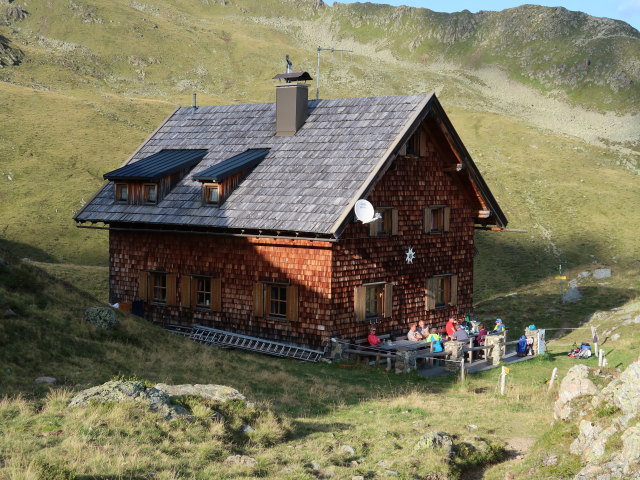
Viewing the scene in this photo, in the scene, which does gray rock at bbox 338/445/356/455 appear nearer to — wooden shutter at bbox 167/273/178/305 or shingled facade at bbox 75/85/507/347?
shingled facade at bbox 75/85/507/347

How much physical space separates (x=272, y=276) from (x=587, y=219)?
50.6 metres

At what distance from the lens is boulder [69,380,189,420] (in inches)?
588

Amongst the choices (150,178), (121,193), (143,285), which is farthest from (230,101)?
(150,178)

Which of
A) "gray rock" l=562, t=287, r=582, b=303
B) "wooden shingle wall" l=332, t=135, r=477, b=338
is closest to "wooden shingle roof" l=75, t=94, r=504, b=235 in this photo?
"wooden shingle wall" l=332, t=135, r=477, b=338

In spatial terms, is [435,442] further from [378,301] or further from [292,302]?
[378,301]

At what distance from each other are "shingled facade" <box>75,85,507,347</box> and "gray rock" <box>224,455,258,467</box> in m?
12.5

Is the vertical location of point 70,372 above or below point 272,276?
below

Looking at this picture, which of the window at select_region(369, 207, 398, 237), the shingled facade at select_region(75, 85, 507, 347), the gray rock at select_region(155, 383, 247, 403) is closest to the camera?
the gray rock at select_region(155, 383, 247, 403)

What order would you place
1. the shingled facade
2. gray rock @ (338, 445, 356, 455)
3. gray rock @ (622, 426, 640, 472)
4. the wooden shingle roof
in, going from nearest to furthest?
1. gray rock @ (622, 426, 640, 472)
2. gray rock @ (338, 445, 356, 455)
3. the wooden shingle roof
4. the shingled facade

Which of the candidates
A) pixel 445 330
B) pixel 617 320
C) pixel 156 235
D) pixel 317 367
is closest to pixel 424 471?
pixel 317 367

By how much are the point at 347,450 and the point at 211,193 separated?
1647 centimetres

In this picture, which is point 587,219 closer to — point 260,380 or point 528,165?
point 528,165

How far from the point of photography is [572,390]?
16.7 m

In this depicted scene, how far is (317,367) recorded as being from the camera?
25.6 metres
